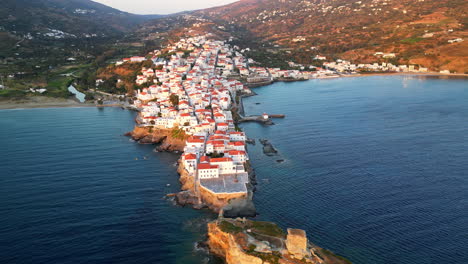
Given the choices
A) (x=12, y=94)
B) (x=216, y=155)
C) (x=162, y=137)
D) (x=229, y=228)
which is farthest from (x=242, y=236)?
(x=12, y=94)

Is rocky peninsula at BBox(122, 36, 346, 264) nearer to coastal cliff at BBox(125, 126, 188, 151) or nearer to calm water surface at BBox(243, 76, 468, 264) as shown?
coastal cliff at BBox(125, 126, 188, 151)

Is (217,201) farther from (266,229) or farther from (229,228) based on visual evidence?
(266,229)

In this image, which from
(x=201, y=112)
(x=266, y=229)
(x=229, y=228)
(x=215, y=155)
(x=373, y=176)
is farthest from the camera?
(x=201, y=112)

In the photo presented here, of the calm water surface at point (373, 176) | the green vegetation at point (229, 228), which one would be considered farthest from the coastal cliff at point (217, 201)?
the green vegetation at point (229, 228)

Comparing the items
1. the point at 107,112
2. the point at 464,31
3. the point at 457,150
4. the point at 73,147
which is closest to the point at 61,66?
the point at 107,112

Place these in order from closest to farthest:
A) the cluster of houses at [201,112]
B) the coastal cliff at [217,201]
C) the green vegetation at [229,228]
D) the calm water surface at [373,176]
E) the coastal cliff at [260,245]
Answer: the coastal cliff at [260,245], the green vegetation at [229,228], the calm water surface at [373,176], the coastal cliff at [217,201], the cluster of houses at [201,112]

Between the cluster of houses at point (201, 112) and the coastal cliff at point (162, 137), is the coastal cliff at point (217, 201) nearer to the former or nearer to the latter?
the cluster of houses at point (201, 112)
